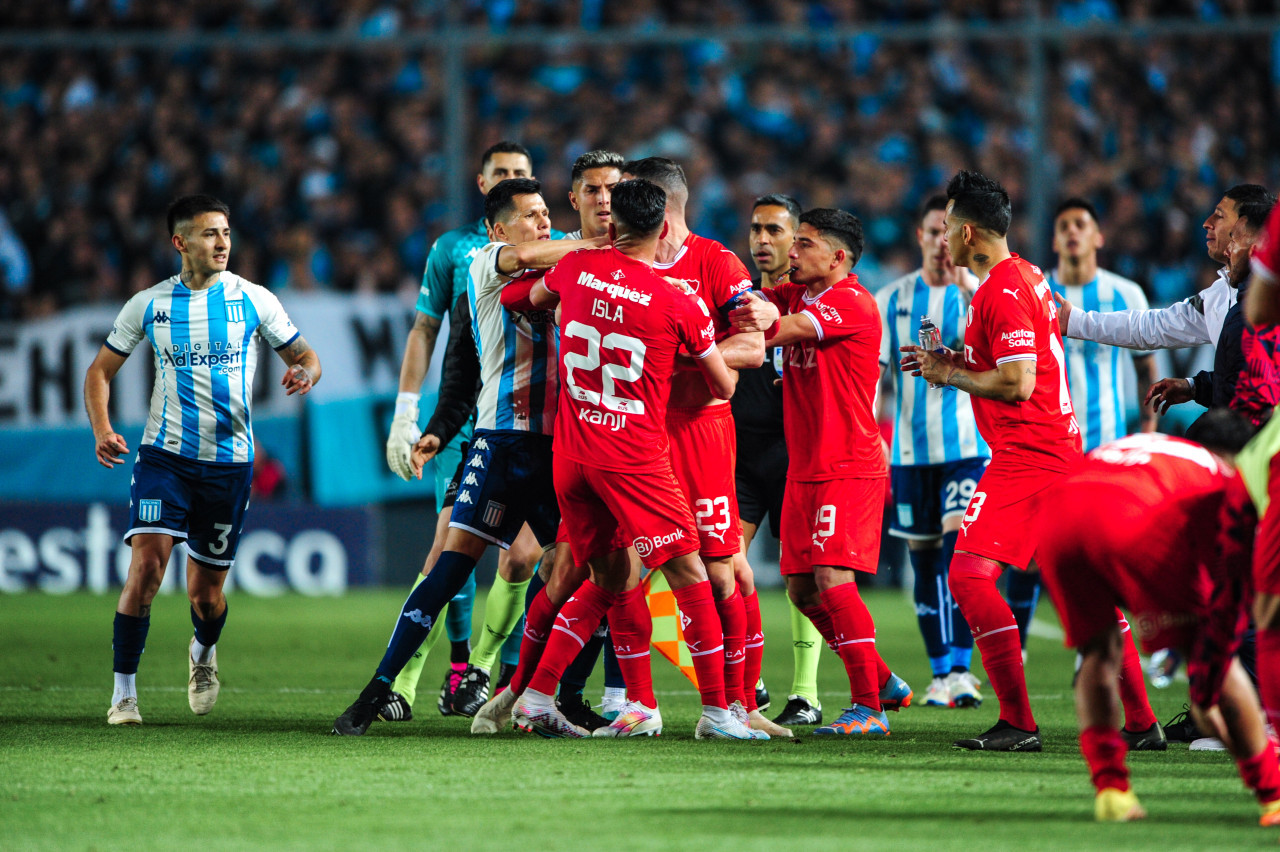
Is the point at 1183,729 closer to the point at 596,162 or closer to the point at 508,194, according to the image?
the point at 596,162

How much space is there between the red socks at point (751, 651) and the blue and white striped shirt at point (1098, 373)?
2.84 metres

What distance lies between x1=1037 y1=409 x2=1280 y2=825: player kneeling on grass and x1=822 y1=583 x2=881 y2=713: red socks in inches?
70.7

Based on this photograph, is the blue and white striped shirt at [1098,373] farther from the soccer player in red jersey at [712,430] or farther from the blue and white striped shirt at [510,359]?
the blue and white striped shirt at [510,359]

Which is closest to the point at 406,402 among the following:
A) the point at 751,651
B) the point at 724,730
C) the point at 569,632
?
the point at 569,632

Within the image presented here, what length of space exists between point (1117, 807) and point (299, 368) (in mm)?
4147

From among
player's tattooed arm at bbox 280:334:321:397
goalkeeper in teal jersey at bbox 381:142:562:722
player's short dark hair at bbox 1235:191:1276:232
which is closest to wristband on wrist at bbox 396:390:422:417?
goalkeeper in teal jersey at bbox 381:142:562:722

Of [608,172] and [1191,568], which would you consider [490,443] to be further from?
[1191,568]

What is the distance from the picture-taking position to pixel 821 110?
16391mm

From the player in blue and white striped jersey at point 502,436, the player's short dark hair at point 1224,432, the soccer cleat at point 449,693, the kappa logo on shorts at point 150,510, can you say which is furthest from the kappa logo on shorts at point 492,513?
the player's short dark hair at point 1224,432

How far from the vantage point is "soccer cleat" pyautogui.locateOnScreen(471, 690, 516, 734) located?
238 inches

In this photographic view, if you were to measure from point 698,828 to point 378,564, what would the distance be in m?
9.82

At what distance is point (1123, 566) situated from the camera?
4.09 metres

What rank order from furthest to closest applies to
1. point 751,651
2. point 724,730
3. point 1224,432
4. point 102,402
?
point 102,402, point 751,651, point 724,730, point 1224,432

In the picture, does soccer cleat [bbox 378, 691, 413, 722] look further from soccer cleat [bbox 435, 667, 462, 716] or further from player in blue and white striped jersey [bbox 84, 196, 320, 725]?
player in blue and white striped jersey [bbox 84, 196, 320, 725]
